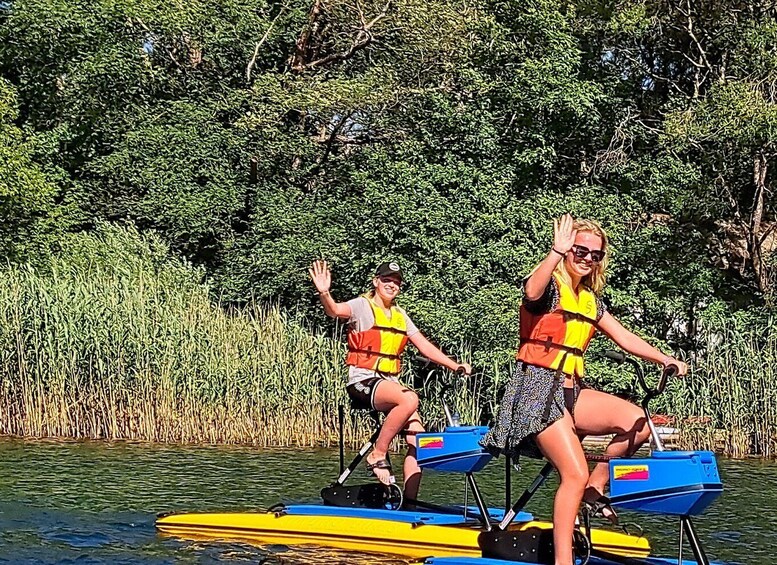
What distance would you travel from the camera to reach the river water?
338 inches

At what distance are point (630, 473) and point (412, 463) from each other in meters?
2.95

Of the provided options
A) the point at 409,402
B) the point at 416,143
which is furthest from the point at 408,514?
the point at 416,143

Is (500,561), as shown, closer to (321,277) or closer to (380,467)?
(380,467)

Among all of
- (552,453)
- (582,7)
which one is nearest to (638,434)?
(552,453)

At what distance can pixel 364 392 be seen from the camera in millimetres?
8812

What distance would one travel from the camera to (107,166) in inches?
907

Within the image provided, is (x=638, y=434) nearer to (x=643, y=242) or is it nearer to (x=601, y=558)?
(x=601, y=558)

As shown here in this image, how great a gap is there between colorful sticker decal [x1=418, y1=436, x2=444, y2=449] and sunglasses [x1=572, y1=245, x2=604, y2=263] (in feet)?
7.92

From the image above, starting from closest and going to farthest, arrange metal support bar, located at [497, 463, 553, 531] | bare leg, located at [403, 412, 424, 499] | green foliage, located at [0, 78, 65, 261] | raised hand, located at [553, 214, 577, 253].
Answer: raised hand, located at [553, 214, 577, 253] < metal support bar, located at [497, 463, 553, 531] < bare leg, located at [403, 412, 424, 499] < green foliage, located at [0, 78, 65, 261]

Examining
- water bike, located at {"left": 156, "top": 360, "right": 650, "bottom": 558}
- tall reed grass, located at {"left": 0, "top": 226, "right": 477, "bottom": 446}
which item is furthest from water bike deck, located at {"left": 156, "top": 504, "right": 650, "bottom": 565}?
tall reed grass, located at {"left": 0, "top": 226, "right": 477, "bottom": 446}

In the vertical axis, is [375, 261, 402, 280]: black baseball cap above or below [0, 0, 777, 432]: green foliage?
below

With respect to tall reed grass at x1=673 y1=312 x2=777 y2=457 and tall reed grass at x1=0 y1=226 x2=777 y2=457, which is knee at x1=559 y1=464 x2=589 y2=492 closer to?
tall reed grass at x1=0 y1=226 x2=777 y2=457

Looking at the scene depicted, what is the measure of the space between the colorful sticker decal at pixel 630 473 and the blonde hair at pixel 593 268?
0.93 metres

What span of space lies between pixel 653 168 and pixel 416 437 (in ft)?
36.5
